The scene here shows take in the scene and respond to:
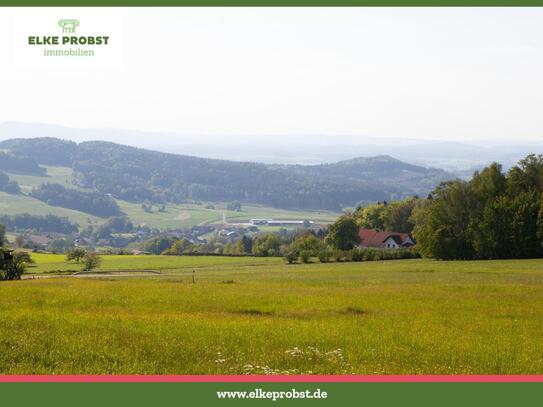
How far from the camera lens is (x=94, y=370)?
16.1 m

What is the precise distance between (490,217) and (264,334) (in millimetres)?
69586

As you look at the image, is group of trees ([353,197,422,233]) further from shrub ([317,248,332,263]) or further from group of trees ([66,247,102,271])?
group of trees ([66,247,102,271])

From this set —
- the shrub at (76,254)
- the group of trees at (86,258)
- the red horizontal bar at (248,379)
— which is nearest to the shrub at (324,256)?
the group of trees at (86,258)

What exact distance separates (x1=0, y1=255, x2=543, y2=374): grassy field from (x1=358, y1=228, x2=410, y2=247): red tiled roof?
97.0 metres

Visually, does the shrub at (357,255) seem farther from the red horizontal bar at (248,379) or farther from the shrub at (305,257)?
the red horizontal bar at (248,379)

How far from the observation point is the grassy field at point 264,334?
16922mm

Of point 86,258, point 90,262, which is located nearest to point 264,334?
point 90,262

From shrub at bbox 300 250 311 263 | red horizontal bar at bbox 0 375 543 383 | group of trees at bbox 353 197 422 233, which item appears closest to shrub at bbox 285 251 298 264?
shrub at bbox 300 250 311 263

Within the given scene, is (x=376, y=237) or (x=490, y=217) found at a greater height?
Result: (x=490, y=217)

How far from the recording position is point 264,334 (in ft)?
68.1

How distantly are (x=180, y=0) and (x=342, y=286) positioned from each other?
28.0m

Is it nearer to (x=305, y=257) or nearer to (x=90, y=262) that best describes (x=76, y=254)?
(x=90, y=262)

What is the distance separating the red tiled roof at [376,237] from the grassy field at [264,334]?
96989mm

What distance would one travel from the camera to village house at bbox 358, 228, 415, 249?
13062cm
